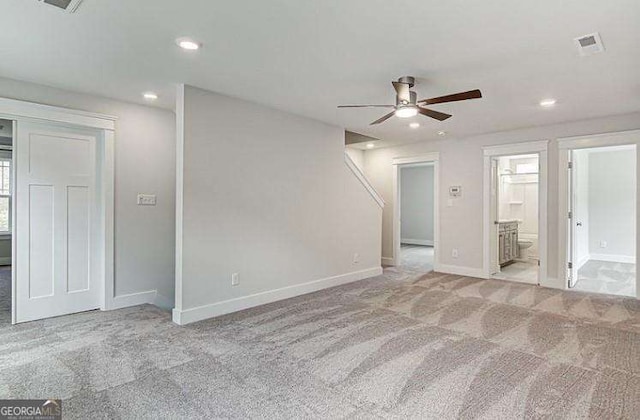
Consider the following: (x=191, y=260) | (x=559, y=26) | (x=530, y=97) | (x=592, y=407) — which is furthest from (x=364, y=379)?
(x=530, y=97)

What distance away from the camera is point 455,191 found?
246 inches

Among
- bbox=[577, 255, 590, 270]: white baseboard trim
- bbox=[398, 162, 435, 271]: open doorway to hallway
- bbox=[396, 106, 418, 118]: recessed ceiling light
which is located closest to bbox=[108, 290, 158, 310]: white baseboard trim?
bbox=[396, 106, 418, 118]: recessed ceiling light

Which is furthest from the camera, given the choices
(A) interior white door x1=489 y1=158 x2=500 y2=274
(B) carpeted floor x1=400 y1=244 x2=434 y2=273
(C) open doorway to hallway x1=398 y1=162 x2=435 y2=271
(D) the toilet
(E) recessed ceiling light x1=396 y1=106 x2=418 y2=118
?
(C) open doorway to hallway x1=398 y1=162 x2=435 y2=271

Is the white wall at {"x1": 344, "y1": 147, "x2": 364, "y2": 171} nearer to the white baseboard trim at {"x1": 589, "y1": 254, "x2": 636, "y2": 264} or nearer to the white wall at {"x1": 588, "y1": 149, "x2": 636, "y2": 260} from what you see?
the white wall at {"x1": 588, "y1": 149, "x2": 636, "y2": 260}

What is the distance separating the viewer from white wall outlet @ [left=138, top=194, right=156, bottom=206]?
4.32m

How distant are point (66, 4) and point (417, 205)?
33.3 feet

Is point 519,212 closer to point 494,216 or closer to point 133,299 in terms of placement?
point 494,216

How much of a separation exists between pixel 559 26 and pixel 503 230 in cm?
499

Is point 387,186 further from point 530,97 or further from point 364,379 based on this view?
point 364,379

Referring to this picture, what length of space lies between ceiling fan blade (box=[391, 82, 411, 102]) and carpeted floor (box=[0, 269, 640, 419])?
7.37 ft

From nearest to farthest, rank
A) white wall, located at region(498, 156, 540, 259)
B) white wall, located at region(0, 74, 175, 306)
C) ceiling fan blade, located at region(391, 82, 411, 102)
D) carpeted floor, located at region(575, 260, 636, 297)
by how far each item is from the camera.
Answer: ceiling fan blade, located at region(391, 82, 411, 102) < white wall, located at region(0, 74, 175, 306) < carpeted floor, located at region(575, 260, 636, 297) < white wall, located at region(498, 156, 540, 259)

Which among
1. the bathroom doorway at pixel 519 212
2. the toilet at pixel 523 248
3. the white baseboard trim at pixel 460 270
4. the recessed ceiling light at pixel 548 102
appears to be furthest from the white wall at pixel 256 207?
the toilet at pixel 523 248

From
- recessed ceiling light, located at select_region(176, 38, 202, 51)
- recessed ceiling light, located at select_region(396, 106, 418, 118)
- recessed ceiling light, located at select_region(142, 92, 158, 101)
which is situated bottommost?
recessed ceiling light, located at select_region(396, 106, 418, 118)

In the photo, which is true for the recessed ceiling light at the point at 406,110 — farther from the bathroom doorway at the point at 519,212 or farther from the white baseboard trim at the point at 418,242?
the white baseboard trim at the point at 418,242
